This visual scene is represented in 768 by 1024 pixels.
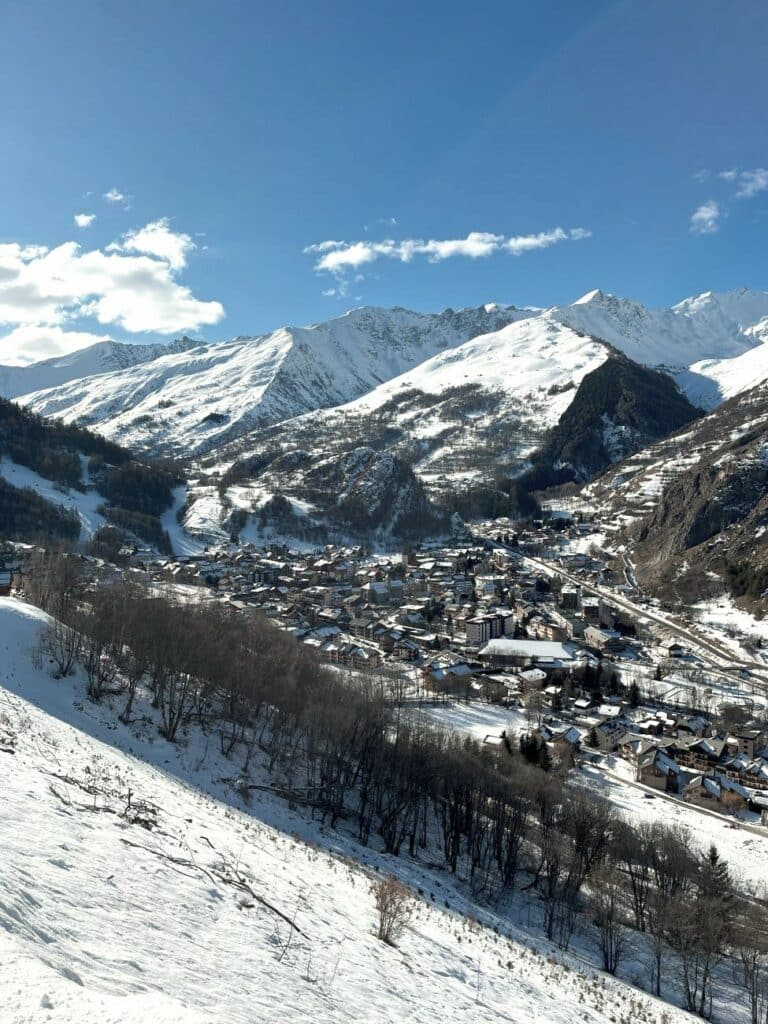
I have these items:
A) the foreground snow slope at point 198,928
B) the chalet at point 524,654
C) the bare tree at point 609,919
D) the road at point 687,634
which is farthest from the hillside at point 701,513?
the foreground snow slope at point 198,928

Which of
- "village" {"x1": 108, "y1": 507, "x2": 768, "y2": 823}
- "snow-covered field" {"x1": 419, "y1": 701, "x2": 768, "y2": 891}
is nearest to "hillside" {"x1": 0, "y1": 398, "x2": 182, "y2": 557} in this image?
"village" {"x1": 108, "y1": 507, "x2": 768, "y2": 823}

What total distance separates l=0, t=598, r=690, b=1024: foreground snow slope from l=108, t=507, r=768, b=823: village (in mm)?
25199

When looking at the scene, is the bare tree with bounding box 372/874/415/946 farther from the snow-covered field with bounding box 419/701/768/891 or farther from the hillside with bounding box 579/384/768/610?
the hillside with bounding box 579/384/768/610

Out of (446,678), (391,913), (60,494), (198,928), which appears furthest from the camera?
(60,494)

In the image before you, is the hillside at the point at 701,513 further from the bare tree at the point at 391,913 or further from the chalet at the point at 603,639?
the bare tree at the point at 391,913

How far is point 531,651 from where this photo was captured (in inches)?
2869

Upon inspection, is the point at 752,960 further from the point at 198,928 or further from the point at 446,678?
the point at 446,678

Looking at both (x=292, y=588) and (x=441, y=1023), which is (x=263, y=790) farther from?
(x=292, y=588)

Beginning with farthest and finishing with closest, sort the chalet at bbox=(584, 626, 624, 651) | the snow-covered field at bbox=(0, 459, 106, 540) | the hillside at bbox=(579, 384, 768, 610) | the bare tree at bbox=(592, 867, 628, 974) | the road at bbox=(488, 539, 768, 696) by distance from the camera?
the snow-covered field at bbox=(0, 459, 106, 540), the hillside at bbox=(579, 384, 768, 610), the chalet at bbox=(584, 626, 624, 651), the road at bbox=(488, 539, 768, 696), the bare tree at bbox=(592, 867, 628, 974)

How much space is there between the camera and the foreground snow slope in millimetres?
7578

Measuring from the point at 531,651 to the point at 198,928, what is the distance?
66427 millimetres

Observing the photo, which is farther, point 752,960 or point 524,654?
point 524,654

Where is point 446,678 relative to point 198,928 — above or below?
below

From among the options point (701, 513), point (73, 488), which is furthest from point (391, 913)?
point (73, 488)
